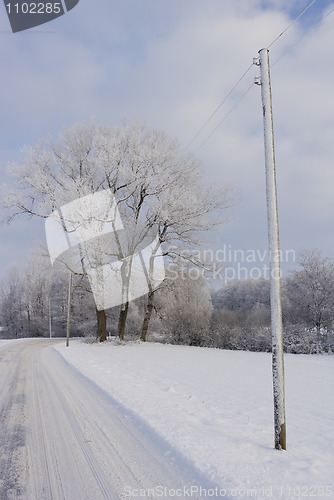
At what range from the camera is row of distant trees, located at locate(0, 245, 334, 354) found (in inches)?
939

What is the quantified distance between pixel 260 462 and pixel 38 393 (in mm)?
5495

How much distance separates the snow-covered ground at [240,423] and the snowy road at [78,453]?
32 centimetres

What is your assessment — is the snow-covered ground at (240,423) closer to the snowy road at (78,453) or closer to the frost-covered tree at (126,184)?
the snowy road at (78,453)

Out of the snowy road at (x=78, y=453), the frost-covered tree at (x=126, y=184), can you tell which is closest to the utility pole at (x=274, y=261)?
the snowy road at (x=78, y=453)

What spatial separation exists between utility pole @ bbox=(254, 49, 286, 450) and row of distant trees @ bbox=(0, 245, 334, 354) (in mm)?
17833

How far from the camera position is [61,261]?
21.6m

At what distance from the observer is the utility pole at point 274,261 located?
412 centimetres

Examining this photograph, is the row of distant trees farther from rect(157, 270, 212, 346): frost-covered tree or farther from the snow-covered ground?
the snow-covered ground

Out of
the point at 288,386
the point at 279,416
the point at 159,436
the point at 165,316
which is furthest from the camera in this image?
the point at 165,316

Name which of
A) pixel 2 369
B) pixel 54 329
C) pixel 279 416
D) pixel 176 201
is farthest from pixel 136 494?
pixel 54 329

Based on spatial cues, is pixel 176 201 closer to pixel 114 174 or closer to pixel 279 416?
pixel 114 174

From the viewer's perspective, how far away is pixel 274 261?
4.57 meters

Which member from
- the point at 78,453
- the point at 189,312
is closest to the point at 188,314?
the point at 189,312

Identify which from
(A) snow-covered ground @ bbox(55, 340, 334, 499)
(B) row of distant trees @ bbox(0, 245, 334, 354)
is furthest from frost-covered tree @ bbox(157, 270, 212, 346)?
(A) snow-covered ground @ bbox(55, 340, 334, 499)
